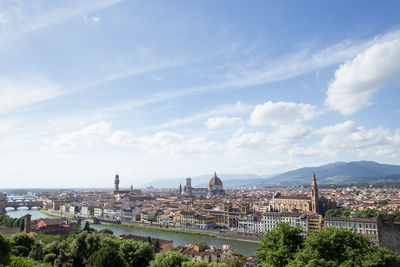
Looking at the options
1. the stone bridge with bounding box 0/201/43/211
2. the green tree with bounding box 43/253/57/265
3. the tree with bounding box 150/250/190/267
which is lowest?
the stone bridge with bounding box 0/201/43/211

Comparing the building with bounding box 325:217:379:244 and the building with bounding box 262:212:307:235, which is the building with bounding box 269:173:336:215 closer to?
the building with bounding box 262:212:307:235

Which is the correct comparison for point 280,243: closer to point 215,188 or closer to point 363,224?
point 363,224

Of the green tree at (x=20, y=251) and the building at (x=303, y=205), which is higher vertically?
the green tree at (x=20, y=251)

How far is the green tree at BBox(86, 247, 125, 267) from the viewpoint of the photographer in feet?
43.6

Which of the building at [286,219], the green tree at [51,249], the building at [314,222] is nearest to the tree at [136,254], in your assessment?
the green tree at [51,249]

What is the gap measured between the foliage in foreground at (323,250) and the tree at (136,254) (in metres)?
6.29

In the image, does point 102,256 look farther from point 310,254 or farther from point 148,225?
point 148,225

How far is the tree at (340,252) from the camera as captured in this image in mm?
9320

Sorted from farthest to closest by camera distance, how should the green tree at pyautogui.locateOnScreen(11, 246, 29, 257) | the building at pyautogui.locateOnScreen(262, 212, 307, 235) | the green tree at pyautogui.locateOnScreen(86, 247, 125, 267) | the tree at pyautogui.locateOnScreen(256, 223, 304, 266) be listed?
the building at pyautogui.locateOnScreen(262, 212, 307, 235) < the green tree at pyautogui.locateOnScreen(11, 246, 29, 257) < the green tree at pyautogui.locateOnScreen(86, 247, 125, 267) < the tree at pyautogui.locateOnScreen(256, 223, 304, 266)

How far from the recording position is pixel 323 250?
409 inches

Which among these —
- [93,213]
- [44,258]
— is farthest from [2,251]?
[93,213]

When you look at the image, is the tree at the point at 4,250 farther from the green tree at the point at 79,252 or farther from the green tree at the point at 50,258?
the green tree at the point at 79,252

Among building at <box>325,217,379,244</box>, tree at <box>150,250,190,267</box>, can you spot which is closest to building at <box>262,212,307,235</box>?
building at <box>325,217,379,244</box>

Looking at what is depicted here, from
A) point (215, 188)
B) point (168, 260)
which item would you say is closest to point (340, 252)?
point (168, 260)
